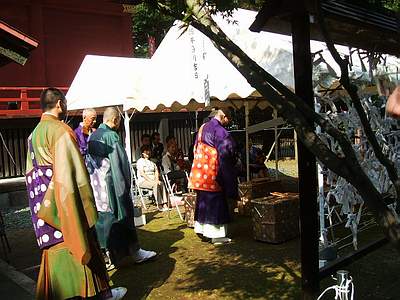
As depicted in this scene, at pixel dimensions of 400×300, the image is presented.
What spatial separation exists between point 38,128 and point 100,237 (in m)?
2.13

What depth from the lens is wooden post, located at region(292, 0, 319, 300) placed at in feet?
10.2

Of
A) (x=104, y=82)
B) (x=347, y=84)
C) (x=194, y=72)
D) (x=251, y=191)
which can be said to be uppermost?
(x=104, y=82)

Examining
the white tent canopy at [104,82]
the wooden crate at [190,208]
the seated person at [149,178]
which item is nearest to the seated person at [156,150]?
the seated person at [149,178]

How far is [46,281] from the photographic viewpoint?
3311 mm

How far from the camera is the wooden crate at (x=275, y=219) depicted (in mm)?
5738

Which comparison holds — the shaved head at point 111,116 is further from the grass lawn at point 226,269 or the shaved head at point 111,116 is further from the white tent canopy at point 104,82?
the white tent canopy at point 104,82

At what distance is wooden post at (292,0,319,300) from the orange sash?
2.78m

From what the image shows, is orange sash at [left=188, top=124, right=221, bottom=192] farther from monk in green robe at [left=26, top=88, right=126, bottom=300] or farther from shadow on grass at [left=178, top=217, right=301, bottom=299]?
monk in green robe at [left=26, top=88, right=126, bottom=300]

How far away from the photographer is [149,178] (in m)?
8.87

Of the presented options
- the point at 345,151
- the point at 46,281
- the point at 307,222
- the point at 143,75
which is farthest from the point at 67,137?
the point at 143,75

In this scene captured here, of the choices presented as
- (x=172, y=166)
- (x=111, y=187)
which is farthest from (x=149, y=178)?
(x=111, y=187)

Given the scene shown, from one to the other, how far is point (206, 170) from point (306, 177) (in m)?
2.85

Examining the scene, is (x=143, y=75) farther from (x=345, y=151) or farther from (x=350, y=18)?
(x=345, y=151)

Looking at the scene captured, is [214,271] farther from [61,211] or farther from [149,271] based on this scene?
[61,211]
